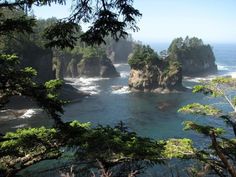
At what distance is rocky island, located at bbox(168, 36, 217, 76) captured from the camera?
124 meters

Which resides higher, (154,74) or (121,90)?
(154,74)

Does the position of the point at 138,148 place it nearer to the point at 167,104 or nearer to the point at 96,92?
the point at 167,104

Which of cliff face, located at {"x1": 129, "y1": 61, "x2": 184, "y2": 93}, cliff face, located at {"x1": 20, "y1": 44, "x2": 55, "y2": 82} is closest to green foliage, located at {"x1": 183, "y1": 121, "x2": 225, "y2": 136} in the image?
cliff face, located at {"x1": 20, "y1": 44, "x2": 55, "y2": 82}

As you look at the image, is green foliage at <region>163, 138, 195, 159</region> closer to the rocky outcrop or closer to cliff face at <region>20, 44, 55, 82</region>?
cliff face at <region>20, 44, 55, 82</region>

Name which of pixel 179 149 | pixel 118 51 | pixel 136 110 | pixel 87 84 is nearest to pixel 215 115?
pixel 179 149

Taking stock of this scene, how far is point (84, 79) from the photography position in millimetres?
112688

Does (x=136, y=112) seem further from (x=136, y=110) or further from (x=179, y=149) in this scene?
(x=179, y=149)

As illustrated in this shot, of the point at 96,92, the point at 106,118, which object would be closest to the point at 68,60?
the point at 96,92

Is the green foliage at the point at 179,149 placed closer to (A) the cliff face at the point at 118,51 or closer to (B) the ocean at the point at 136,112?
(B) the ocean at the point at 136,112

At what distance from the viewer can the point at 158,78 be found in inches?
3570

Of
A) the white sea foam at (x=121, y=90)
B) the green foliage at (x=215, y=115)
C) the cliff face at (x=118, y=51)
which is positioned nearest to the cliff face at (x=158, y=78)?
the white sea foam at (x=121, y=90)

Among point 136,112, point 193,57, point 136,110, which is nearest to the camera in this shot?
point 136,112

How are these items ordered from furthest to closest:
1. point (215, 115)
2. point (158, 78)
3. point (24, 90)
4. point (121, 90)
→ point (158, 78) → point (121, 90) → point (215, 115) → point (24, 90)

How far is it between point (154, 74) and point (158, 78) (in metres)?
1.45
